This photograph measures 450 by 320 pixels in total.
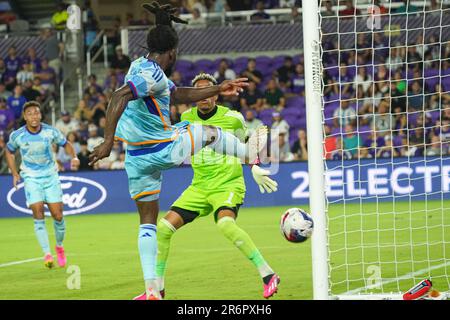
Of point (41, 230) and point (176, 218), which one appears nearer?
point (176, 218)

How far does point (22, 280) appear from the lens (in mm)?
10094

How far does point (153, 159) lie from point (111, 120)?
646 mm

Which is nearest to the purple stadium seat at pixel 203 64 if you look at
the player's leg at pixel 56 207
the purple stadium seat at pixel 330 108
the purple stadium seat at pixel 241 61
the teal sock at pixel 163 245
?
the purple stadium seat at pixel 241 61

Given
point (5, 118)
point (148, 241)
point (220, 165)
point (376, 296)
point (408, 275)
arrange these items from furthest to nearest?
point (5, 118) → point (408, 275) → point (220, 165) → point (376, 296) → point (148, 241)

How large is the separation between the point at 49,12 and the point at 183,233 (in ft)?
44.5

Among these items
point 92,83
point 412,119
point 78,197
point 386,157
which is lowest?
point 78,197

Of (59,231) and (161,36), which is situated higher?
(161,36)

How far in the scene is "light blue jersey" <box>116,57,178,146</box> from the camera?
7.25 meters

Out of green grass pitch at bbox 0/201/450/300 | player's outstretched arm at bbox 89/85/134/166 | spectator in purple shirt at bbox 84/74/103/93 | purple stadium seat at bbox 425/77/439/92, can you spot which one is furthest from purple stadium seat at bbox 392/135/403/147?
player's outstretched arm at bbox 89/85/134/166

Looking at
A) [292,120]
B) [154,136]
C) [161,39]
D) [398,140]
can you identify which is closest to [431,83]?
[398,140]

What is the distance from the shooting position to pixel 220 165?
887 cm

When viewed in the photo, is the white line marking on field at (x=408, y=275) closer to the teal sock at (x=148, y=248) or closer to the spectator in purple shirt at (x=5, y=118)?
the teal sock at (x=148, y=248)

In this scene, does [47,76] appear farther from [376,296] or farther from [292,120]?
[376,296]

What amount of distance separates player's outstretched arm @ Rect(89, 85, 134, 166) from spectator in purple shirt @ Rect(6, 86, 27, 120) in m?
15.0
